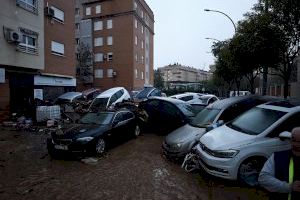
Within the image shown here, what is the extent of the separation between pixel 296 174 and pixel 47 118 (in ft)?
52.9

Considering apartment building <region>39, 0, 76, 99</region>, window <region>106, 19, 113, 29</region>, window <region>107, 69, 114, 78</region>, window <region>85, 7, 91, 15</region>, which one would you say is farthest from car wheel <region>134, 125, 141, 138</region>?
window <region>85, 7, 91, 15</region>

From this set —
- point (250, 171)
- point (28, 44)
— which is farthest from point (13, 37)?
point (250, 171)

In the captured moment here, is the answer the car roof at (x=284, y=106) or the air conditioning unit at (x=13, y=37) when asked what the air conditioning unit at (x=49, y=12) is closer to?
the air conditioning unit at (x=13, y=37)

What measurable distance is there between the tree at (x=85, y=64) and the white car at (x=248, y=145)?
1527 inches

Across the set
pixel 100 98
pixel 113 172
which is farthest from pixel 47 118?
pixel 113 172

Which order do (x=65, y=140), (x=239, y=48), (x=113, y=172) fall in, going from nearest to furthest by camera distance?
(x=113, y=172) → (x=65, y=140) → (x=239, y=48)

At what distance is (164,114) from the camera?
12711 millimetres

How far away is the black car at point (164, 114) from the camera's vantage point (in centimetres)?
1222

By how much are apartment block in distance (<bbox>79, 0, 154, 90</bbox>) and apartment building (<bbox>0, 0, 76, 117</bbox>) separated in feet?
51.8

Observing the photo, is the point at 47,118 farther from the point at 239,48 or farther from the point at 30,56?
the point at 239,48

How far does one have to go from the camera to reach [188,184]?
21.7 ft

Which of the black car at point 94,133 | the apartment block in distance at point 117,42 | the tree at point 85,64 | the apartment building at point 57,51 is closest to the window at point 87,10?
the apartment block in distance at point 117,42

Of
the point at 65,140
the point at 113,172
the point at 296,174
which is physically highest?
the point at 296,174

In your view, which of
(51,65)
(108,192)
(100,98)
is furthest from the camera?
(51,65)
